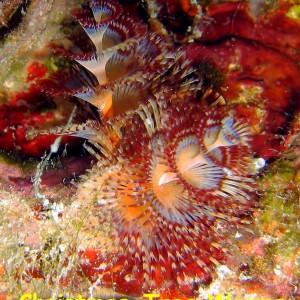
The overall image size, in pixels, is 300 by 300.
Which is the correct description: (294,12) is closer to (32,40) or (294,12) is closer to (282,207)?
(282,207)

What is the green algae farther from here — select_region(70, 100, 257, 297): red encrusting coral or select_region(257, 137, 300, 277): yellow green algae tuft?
select_region(70, 100, 257, 297): red encrusting coral

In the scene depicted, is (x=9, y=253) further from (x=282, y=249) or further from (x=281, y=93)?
(x=281, y=93)

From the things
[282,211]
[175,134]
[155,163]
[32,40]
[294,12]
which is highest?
[294,12]

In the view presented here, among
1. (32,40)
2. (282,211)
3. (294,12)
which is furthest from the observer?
(32,40)

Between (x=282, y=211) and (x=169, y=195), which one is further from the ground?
(x=169, y=195)

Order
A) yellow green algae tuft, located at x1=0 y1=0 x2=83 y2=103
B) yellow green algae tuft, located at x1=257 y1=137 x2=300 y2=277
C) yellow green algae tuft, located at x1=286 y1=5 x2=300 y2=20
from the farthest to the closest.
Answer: yellow green algae tuft, located at x1=0 y1=0 x2=83 y2=103, yellow green algae tuft, located at x1=257 y1=137 x2=300 y2=277, yellow green algae tuft, located at x1=286 y1=5 x2=300 y2=20

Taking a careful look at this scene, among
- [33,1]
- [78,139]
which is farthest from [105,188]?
[33,1]

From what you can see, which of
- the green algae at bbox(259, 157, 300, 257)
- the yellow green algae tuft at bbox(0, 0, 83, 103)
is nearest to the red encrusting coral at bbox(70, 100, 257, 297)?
the green algae at bbox(259, 157, 300, 257)

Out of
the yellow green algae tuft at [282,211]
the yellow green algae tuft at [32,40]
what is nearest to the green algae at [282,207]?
the yellow green algae tuft at [282,211]

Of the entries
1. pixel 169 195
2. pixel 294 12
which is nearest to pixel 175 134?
pixel 169 195
